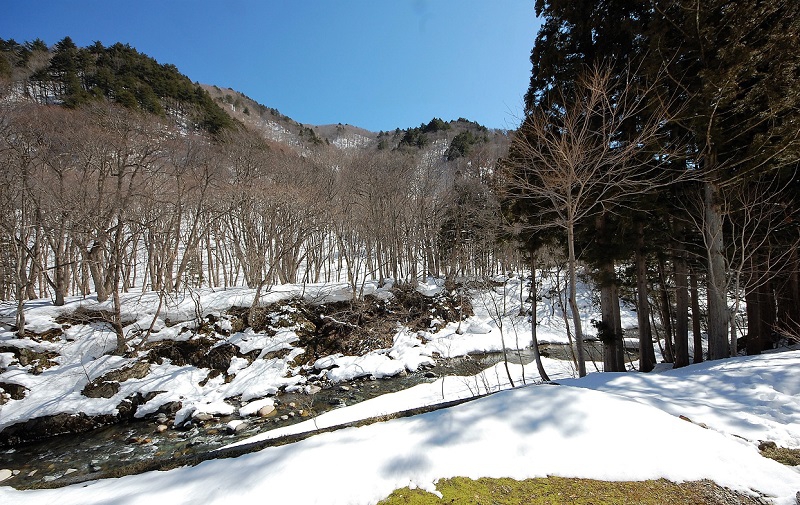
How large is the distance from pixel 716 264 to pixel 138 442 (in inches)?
613

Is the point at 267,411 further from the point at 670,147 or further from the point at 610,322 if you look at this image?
the point at 670,147

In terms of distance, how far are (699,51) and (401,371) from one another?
13.4 m

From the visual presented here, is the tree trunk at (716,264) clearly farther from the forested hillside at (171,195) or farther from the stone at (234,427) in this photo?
the stone at (234,427)

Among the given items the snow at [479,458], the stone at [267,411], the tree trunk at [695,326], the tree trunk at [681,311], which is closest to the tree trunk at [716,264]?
the tree trunk at [681,311]

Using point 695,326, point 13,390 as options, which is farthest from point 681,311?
point 13,390

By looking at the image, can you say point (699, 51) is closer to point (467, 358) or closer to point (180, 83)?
point (467, 358)

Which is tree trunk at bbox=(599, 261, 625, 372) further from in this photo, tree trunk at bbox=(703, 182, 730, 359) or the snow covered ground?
the snow covered ground

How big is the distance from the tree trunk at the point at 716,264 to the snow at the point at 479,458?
218 inches

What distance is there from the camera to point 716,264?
24.2 feet

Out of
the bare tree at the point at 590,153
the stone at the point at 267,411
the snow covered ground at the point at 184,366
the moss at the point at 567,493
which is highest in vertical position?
the bare tree at the point at 590,153

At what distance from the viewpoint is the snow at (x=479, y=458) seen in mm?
2156

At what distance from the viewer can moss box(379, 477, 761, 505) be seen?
6.30 ft

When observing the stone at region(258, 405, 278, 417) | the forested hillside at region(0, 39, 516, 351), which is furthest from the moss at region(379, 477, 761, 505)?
the stone at region(258, 405, 278, 417)

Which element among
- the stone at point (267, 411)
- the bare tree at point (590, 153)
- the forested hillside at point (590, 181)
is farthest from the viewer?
the stone at point (267, 411)
